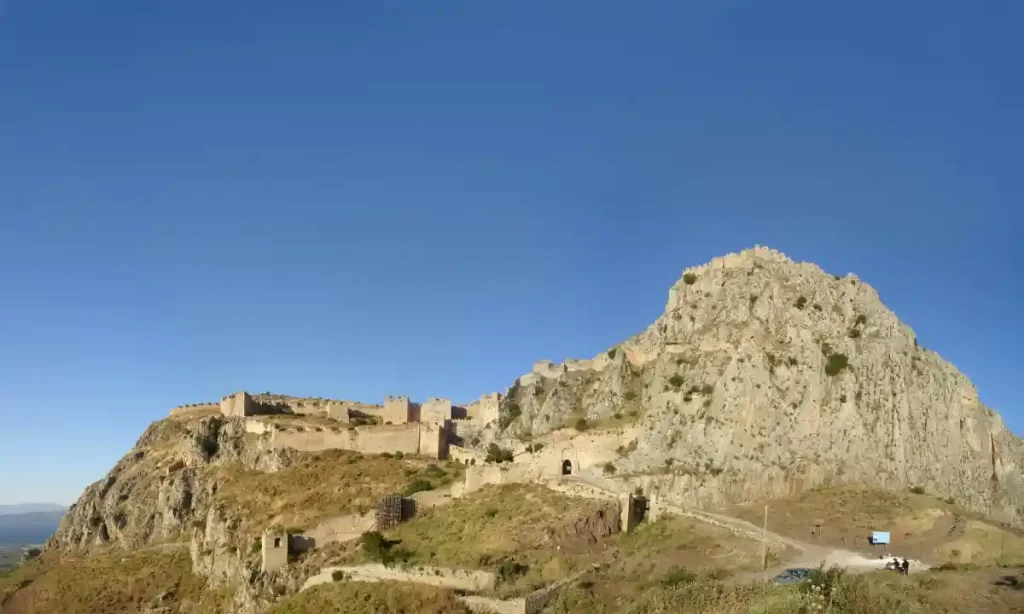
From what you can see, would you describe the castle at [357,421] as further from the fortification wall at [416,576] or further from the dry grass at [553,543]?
the fortification wall at [416,576]

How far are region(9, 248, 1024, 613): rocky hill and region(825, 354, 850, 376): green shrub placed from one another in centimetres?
11

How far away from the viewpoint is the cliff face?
182 feet

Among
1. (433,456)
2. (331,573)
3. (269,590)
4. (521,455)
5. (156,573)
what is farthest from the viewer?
(433,456)

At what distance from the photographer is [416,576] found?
41.2 metres

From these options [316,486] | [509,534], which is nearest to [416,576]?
[509,534]

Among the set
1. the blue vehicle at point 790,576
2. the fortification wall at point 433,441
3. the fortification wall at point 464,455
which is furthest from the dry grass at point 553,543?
the fortification wall at point 433,441

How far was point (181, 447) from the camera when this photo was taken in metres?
76.9

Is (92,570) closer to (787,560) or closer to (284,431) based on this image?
(284,431)

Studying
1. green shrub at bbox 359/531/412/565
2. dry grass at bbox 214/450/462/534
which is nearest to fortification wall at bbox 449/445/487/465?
dry grass at bbox 214/450/462/534

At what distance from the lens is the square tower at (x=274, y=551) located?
5097cm

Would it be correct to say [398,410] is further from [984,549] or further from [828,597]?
[828,597]

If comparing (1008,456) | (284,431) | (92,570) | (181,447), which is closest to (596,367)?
(284,431)

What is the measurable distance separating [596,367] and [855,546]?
37.8 m

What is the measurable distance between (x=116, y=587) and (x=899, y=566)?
55.2 metres
